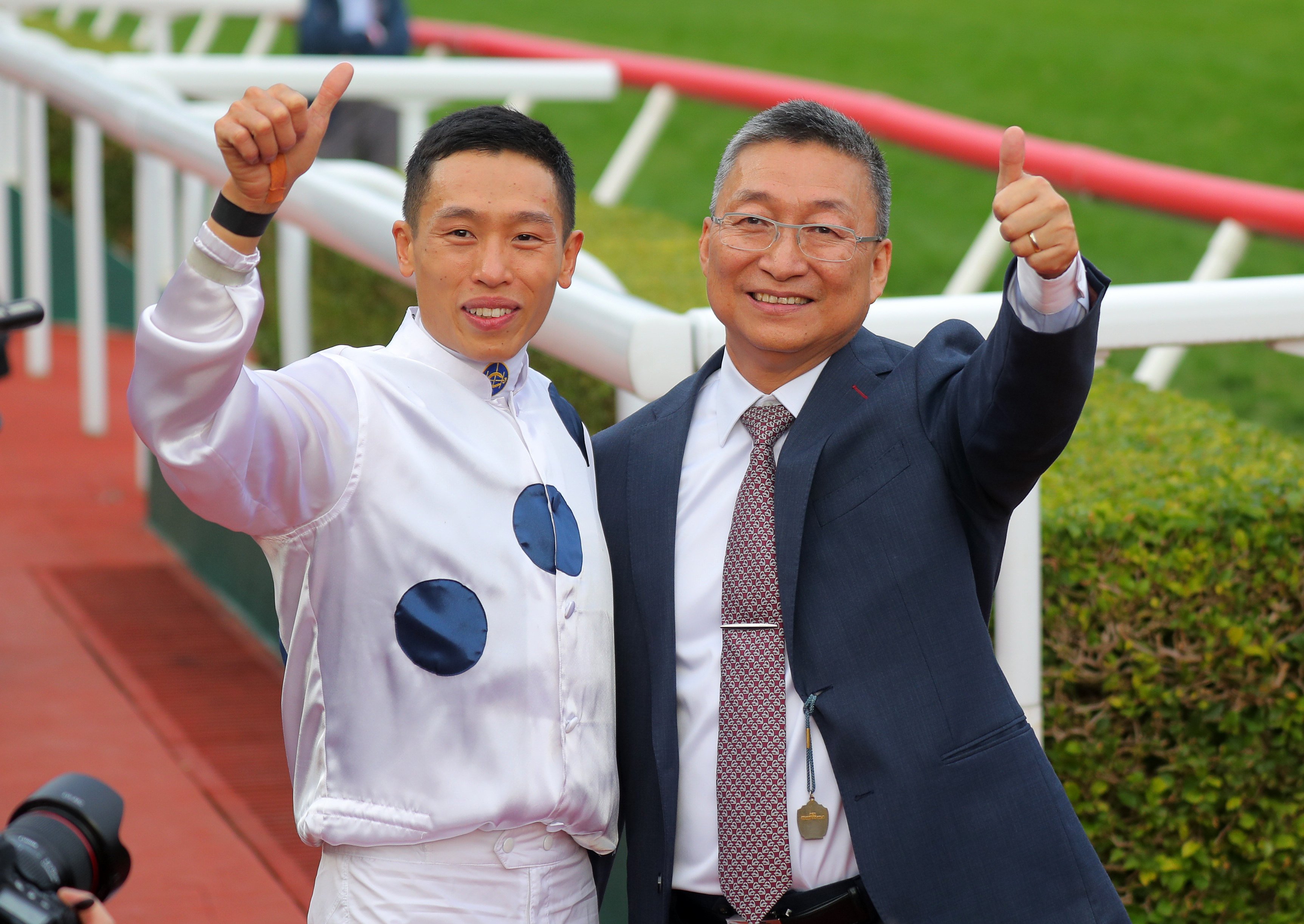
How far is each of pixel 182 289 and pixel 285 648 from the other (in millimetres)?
509

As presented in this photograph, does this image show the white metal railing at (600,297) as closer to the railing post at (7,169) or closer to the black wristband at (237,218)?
the black wristband at (237,218)

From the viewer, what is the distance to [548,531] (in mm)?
1988

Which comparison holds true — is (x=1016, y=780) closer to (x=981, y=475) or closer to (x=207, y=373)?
(x=981, y=475)

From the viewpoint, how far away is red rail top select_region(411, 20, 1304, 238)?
179 inches

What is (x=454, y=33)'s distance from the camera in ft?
29.0

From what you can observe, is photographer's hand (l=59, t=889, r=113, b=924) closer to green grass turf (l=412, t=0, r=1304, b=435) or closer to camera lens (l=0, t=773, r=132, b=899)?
camera lens (l=0, t=773, r=132, b=899)

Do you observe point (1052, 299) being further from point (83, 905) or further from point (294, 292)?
point (294, 292)

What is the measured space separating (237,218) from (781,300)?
71cm

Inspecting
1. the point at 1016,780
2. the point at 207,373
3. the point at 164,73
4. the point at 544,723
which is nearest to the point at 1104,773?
the point at 1016,780

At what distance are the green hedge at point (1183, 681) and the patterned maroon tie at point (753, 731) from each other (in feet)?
2.63

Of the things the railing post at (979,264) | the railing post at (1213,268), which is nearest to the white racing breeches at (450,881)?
the railing post at (1213,268)

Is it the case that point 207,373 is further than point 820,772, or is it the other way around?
point 820,772

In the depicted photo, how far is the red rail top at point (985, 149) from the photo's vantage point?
4.55 m

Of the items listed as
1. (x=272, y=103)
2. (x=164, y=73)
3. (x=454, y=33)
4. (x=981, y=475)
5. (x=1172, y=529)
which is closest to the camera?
(x=272, y=103)
